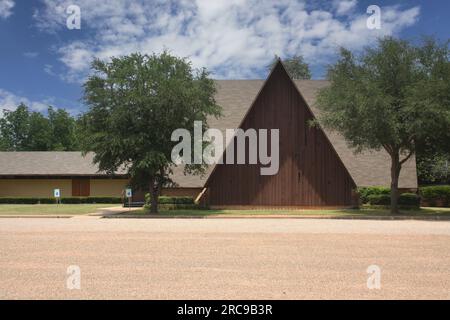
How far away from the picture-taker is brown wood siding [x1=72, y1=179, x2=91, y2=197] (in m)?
40.4

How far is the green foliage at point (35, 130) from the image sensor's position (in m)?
70.0

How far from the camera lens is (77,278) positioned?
771 cm

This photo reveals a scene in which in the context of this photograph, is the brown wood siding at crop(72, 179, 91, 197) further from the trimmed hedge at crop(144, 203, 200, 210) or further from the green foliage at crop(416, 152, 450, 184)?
the green foliage at crop(416, 152, 450, 184)

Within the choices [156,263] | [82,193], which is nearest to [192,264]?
[156,263]

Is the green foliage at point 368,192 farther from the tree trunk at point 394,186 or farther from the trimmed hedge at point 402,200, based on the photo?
the tree trunk at point 394,186

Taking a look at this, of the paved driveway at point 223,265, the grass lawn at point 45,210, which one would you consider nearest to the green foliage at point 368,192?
the paved driveway at point 223,265

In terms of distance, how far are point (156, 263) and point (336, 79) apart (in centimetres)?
1893

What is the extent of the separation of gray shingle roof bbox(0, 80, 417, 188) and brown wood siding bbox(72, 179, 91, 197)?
113 centimetres

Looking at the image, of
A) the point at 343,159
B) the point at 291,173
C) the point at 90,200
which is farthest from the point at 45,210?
the point at 343,159

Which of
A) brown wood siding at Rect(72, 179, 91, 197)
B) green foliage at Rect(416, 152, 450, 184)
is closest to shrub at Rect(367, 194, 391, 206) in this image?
green foliage at Rect(416, 152, 450, 184)

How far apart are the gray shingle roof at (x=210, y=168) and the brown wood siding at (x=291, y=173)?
6.89ft

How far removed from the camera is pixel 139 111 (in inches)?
1005
